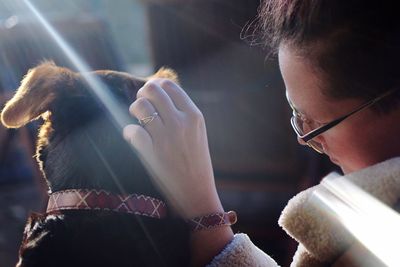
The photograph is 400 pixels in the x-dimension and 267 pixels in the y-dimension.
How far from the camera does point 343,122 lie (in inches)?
38.1

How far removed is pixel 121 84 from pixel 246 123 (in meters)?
1.62

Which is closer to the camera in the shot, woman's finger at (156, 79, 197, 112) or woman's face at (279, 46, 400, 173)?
woman's face at (279, 46, 400, 173)

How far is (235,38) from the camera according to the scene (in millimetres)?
2658

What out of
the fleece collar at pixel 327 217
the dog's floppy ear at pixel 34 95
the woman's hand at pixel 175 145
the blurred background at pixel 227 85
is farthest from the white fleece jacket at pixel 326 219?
the blurred background at pixel 227 85

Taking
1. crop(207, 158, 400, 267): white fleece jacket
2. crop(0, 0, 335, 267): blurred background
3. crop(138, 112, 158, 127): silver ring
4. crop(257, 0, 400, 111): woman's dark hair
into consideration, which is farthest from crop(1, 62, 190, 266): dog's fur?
crop(0, 0, 335, 267): blurred background

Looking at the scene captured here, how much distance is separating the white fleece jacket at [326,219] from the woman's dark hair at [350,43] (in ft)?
0.45

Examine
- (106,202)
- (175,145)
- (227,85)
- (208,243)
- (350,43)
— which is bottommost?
(227,85)

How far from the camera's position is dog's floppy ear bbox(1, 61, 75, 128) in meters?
1.15

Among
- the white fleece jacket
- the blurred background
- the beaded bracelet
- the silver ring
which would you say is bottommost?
the blurred background

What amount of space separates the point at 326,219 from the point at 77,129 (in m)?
0.63

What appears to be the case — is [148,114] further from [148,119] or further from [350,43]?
[350,43]

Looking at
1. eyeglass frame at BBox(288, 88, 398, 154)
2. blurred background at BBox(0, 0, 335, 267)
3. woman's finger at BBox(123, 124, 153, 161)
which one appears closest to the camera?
eyeglass frame at BBox(288, 88, 398, 154)

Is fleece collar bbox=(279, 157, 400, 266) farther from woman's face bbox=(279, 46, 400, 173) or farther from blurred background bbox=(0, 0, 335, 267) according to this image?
blurred background bbox=(0, 0, 335, 267)

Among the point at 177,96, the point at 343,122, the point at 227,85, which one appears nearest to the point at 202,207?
the point at 177,96
